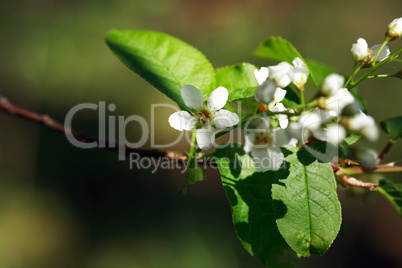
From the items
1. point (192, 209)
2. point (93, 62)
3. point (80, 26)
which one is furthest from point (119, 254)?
point (80, 26)

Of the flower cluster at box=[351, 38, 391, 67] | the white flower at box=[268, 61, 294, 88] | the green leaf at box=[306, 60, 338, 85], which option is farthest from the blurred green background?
the white flower at box=[268, 61, 294, 88]

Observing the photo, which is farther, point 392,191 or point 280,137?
point 392,191

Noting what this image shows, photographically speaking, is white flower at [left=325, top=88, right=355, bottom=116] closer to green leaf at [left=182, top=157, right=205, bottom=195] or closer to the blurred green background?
green leaf at [left=182, top=157, right=205, bottom=195]

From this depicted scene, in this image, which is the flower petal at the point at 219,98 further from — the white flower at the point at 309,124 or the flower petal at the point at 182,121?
the white flower at the point at 309,124

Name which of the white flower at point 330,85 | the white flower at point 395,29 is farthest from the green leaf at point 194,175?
the white flower at point 395,29

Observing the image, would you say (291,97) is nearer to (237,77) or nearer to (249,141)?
(237,77)

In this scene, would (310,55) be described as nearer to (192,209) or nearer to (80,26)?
(192,209)

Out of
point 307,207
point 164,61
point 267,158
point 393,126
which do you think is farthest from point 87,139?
point 393,126
